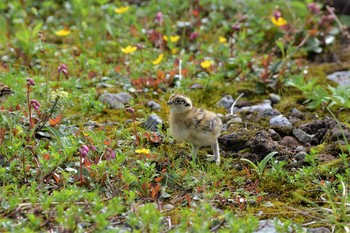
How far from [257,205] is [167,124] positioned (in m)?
1.64

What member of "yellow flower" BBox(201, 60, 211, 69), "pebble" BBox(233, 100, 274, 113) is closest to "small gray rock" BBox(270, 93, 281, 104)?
"pebble" BBox(233, 100, 274, 113)

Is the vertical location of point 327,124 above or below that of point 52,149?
below

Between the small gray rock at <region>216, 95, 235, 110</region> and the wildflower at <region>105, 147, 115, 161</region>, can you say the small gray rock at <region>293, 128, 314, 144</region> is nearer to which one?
the small gray rock at <region>216, 95, 235, 110</region>

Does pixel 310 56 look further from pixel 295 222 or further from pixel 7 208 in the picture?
pixel 7 208

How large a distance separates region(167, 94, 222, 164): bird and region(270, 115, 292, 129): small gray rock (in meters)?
0.85

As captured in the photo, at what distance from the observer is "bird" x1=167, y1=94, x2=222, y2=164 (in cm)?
605

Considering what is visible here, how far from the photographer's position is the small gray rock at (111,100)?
7051 mm

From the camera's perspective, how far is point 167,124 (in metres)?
6.71

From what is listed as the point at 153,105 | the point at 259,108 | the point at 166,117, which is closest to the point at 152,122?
the point at 166,117

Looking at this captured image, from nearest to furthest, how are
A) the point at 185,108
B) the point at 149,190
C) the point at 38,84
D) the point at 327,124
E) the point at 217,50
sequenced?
the point at 149,190 < the point at 185,108 < the point at 327,124 < the point at 38,84 < the point at 217,50

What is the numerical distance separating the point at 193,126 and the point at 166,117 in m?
0.89

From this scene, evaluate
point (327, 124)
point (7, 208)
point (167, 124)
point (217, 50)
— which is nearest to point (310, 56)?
point (217, 50)

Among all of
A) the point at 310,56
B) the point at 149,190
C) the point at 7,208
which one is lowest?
the point at 310,56

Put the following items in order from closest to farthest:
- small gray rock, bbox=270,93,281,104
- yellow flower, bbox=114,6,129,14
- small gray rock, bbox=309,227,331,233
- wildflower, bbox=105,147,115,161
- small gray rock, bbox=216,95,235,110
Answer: small gray rock, bbox=309,227,331,233, wildflower, bbox=105,147,115,161, small gray rock, bbox=216,95,235,110, small gray rock, bbox=270,93,281,104, yellow flower, bbox=114,6,129,14
